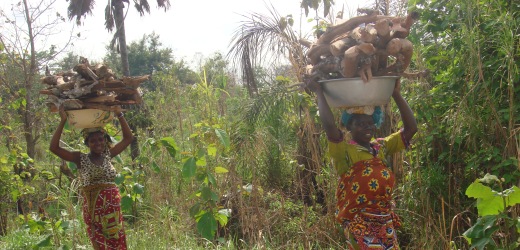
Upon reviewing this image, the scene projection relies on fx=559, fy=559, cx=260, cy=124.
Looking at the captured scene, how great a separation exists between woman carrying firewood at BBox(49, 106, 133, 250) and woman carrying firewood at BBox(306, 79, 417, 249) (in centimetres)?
164

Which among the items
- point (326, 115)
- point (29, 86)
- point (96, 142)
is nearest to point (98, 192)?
point (96, 142)

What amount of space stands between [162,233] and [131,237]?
32cm

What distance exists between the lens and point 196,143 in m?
4.39

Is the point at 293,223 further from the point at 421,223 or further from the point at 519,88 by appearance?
the point at 519,88

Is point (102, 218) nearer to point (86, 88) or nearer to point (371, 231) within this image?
point (86, 88)

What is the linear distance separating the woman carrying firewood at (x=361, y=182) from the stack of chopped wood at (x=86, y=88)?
1464mm

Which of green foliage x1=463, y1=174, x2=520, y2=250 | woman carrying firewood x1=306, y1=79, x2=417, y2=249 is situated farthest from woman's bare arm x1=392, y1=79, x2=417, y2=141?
green foliage x1=463, y1=174, x2=520, y2=250

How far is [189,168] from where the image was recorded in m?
3.83

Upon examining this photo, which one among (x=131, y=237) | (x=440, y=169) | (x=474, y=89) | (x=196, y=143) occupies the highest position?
(x=474, y=89)

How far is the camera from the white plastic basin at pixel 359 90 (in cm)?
271

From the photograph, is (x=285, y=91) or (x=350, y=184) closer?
(x=350, y=184)

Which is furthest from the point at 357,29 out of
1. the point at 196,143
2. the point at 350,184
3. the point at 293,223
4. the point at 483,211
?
the point at 293,223

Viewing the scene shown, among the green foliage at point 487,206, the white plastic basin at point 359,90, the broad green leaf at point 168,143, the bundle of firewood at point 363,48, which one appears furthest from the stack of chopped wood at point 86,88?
the green foliage at point 487,206

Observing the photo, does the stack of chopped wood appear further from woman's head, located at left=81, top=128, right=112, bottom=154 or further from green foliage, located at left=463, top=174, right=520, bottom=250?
green foliage, located at left=463, top=174, right=520, bottom=250
